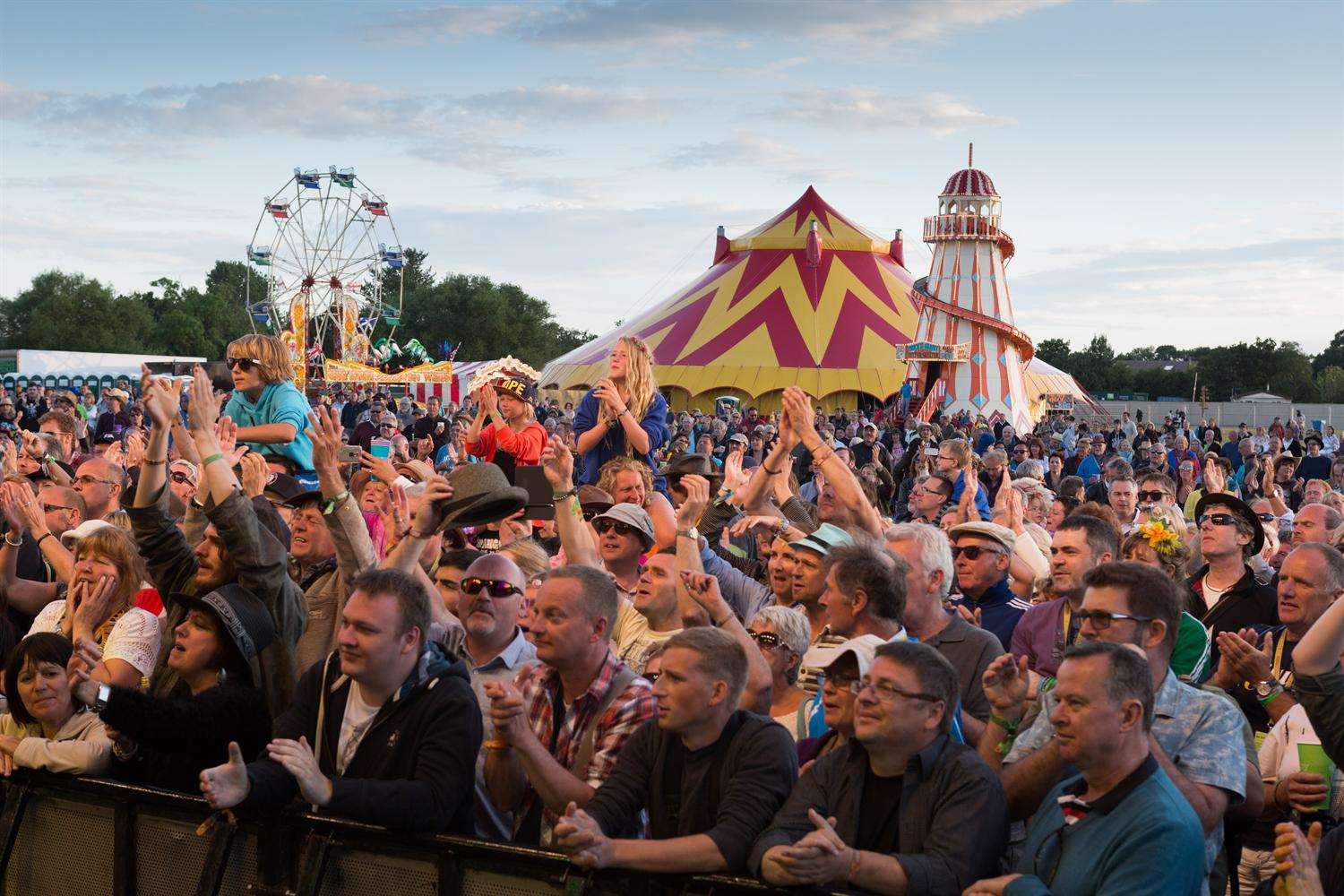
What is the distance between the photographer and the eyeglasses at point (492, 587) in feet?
14.7

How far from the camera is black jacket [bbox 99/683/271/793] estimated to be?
3.92 m

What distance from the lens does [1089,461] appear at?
15.6 m

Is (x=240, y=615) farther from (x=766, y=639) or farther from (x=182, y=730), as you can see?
(x=766, y=639)

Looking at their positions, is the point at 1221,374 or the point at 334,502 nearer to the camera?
the point at 334,502

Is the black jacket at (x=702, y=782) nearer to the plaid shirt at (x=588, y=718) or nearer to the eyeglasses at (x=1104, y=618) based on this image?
the plaid shirt at (x=588, y=718)

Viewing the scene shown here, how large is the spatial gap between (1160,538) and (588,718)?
114 inches

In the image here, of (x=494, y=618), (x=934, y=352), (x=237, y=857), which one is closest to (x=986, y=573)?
(x=494, y=618)

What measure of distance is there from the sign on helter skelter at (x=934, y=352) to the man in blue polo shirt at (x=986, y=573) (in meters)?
31.5

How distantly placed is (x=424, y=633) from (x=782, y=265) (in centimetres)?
3731

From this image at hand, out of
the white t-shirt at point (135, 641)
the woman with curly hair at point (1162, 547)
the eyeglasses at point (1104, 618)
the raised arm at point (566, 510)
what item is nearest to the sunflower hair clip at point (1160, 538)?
the woman with curly hair at point (1162, 547)

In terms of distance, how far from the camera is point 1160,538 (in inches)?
225

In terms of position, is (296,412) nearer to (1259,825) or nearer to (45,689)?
(45,689)

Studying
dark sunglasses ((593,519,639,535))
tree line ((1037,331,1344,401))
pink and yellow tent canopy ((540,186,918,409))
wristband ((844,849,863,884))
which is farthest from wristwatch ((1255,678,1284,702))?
tree line ((1037,331,1344,401))

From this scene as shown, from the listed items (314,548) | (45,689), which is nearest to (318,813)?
(45,689)
